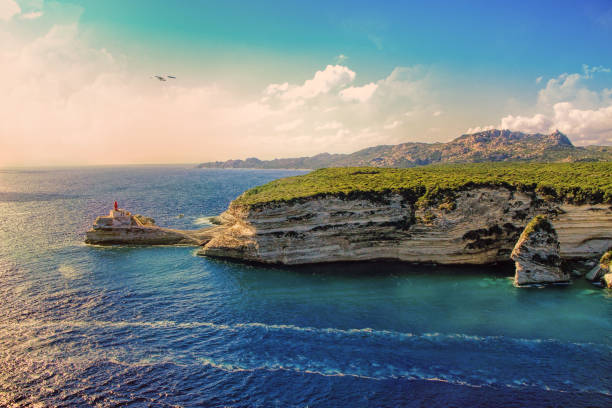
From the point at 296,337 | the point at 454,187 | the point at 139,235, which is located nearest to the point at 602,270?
the point at 454,187

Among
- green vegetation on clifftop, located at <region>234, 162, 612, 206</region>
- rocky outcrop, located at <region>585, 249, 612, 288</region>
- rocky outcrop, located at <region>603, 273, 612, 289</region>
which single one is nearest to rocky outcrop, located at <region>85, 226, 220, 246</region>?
green vegetation on clifftop, located at <region>234, 162, 612, 206</region>

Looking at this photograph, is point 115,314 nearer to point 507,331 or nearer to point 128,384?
point 128,384

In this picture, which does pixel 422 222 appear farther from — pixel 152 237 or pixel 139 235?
pixel 139 235

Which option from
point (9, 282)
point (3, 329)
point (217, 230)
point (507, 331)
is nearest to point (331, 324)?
point (507, 331)

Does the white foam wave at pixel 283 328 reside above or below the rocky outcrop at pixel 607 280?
below

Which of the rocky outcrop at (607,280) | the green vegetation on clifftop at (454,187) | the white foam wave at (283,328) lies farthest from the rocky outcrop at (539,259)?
the white foam wave at (283,328)

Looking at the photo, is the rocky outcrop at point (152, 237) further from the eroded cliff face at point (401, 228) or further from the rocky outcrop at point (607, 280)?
the rocky outcrop at point (607, 280)

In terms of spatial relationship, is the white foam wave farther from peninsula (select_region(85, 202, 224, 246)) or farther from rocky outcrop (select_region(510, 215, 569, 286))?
peninsula (select_region(85, 202, 224, 246))
